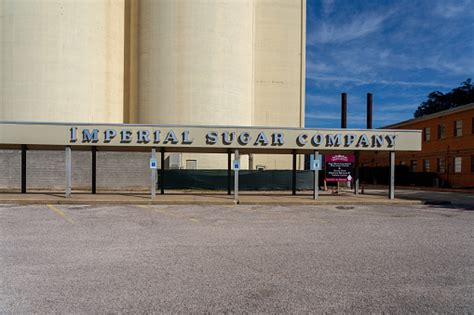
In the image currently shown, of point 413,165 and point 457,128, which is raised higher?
point 457,128

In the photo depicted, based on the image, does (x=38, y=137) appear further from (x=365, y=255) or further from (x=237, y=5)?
(x=237, y=5)

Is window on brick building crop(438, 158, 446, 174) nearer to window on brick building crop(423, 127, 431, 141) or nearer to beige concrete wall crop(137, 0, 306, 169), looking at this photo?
window on brick building crop(423, 127, 431, 141)

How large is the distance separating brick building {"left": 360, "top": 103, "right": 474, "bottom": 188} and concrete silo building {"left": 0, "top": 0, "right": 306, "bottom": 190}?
1797 centimetres

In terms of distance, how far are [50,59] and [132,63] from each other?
654 cm

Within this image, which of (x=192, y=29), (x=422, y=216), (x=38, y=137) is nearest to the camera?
(x=422, y=216)

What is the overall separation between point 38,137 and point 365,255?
17731 millimetres

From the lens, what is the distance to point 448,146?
36250mm

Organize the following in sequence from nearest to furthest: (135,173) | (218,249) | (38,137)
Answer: (218,249) < (38,137) < (135,173)

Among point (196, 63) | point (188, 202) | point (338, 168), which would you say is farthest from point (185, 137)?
point (196, 63)

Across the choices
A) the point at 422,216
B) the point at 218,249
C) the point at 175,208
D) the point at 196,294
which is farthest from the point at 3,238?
the point at 422,216

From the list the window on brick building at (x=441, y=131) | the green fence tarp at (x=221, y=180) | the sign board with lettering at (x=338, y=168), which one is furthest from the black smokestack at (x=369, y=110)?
the sign board with lettering at (x=338, y=168)

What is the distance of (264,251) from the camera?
8055 mm

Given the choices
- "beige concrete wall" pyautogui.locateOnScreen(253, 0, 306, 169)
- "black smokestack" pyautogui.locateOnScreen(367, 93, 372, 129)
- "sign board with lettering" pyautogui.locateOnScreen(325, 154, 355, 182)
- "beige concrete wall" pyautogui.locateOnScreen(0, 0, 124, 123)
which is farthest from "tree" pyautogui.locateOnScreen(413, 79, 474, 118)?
"beige concrete wall" pyautogui.locateOnScreen(0, 0, 124, 123)

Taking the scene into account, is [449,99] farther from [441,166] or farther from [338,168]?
[338,168]
